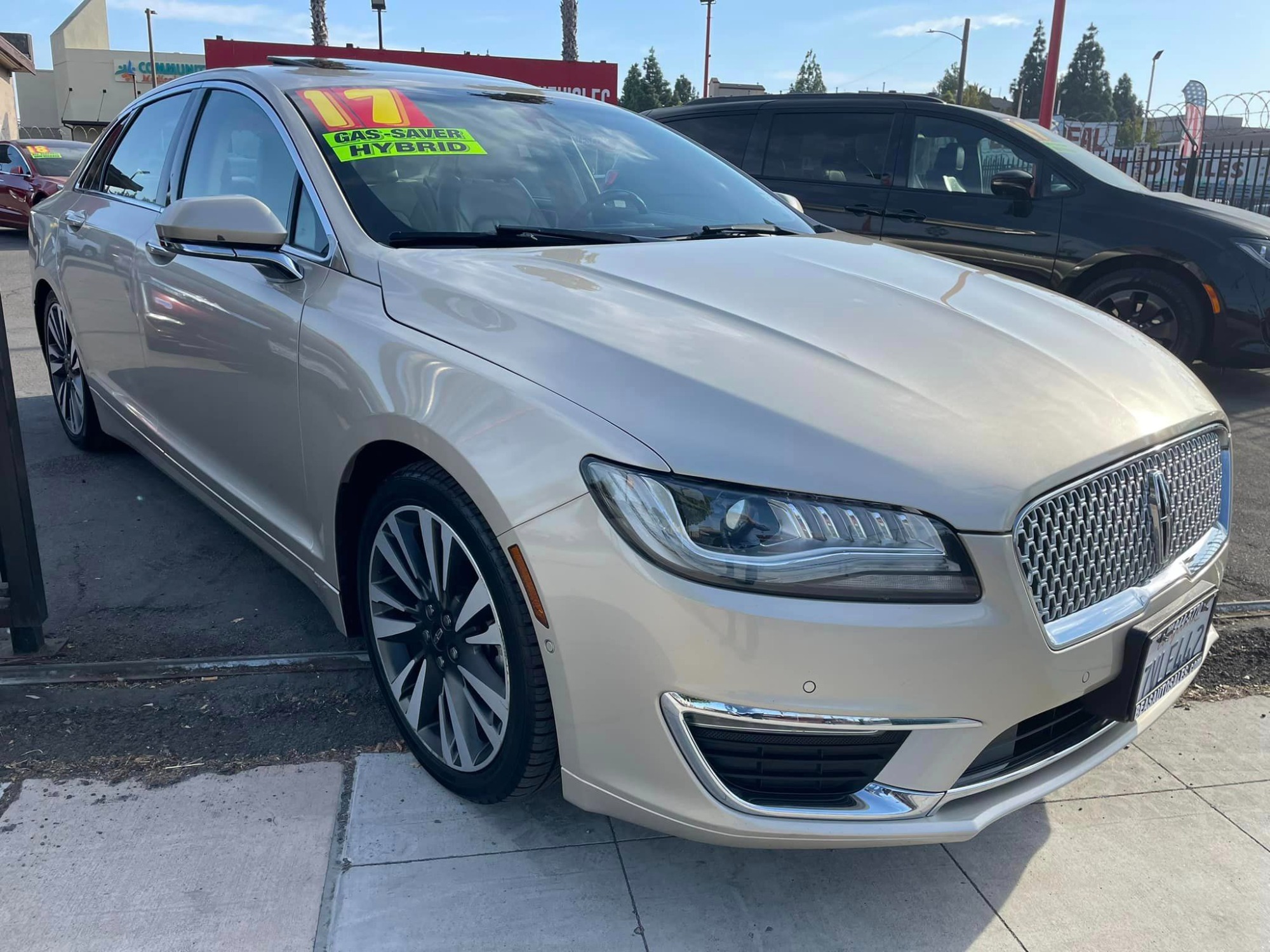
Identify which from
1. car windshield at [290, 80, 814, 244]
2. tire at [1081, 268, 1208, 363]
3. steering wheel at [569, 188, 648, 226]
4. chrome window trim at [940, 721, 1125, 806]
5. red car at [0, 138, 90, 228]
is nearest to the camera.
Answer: chrome window trim at [940, 721, 1125, 806]

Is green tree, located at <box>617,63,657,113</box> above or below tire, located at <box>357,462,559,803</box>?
above

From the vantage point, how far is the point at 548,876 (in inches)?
83.3

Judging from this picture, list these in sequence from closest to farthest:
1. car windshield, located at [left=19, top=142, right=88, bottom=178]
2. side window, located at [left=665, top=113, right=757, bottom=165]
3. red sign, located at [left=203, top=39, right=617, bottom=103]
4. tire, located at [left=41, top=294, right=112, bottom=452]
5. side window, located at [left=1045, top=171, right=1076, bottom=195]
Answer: tire, located at [left=41, top=294, right=112, bottom=452] < side window, located at [left=1045, top=171, right=1076, bottom=195] < side window, located at [left=665, top=113, right=757, bottom=165] < car windshield, located at [left=19, top=142, right=88, bottom=178] < red sign, located at [left=203, top=39, right=617, bottom=103]

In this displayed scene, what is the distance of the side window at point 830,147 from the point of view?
274 inches

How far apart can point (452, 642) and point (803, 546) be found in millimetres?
905

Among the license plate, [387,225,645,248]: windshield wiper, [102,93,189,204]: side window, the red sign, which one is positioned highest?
the red sign

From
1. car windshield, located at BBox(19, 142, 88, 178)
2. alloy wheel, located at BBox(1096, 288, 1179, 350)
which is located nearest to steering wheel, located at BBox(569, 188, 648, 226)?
alloy wheel, located at BBox(1096, 288, 1179, 350)

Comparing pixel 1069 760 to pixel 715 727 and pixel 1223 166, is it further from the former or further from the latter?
pixel 1223 166

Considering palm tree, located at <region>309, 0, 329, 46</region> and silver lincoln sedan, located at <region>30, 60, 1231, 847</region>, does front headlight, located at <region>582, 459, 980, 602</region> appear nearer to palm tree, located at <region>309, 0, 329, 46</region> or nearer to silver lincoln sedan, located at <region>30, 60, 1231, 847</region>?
silver lincoln sedan, located at <region>30, 60, 1231, 847</region>

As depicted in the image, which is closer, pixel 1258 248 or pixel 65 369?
pixel 65 369

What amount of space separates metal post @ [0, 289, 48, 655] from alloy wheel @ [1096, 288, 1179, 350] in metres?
5.96

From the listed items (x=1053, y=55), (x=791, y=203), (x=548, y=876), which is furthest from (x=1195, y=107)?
(x=548, y=876)

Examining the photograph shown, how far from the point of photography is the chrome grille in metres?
1.75

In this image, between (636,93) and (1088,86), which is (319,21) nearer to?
(636,93)
